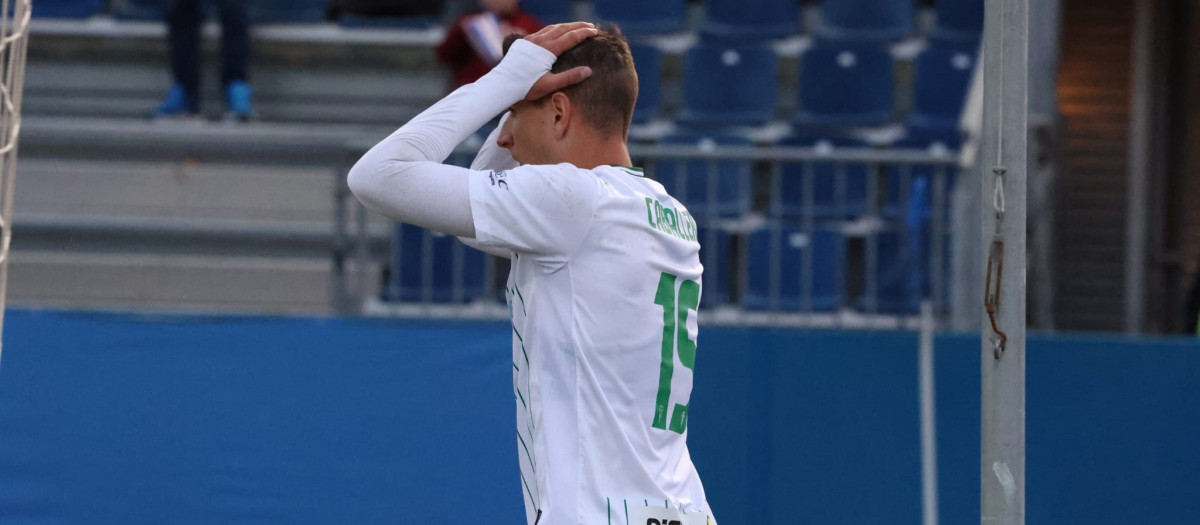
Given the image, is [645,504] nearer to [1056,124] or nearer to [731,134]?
[731,134]

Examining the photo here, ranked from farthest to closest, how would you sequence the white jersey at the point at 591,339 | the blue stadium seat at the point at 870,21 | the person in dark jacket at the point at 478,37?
the blue stadium seat at the point at 870,21, the person in dark jacket at the point at 478,37, the white jersey at the point at 591,339

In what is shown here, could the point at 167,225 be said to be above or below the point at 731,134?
below

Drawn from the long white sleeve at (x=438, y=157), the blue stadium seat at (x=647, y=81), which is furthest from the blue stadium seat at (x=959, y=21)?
the long white sleeve at (x=438, y=157)

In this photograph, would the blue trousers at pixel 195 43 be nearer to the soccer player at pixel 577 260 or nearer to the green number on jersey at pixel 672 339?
the soccer player at pixel 577 260

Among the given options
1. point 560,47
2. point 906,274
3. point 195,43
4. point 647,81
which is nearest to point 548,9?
point 647,81

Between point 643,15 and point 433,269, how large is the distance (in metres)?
2.94

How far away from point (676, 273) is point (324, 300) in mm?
5542

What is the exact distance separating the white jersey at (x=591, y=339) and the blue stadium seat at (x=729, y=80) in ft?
19.5

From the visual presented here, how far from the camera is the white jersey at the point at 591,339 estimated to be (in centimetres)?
244

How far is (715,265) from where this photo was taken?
6789 mm

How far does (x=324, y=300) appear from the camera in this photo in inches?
308

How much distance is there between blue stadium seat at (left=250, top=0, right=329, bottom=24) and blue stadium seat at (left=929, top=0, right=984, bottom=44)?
14.0 feet

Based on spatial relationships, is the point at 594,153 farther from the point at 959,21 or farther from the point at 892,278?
the point at 959,21

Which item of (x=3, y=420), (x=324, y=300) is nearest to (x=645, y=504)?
(x=3, y=420)
